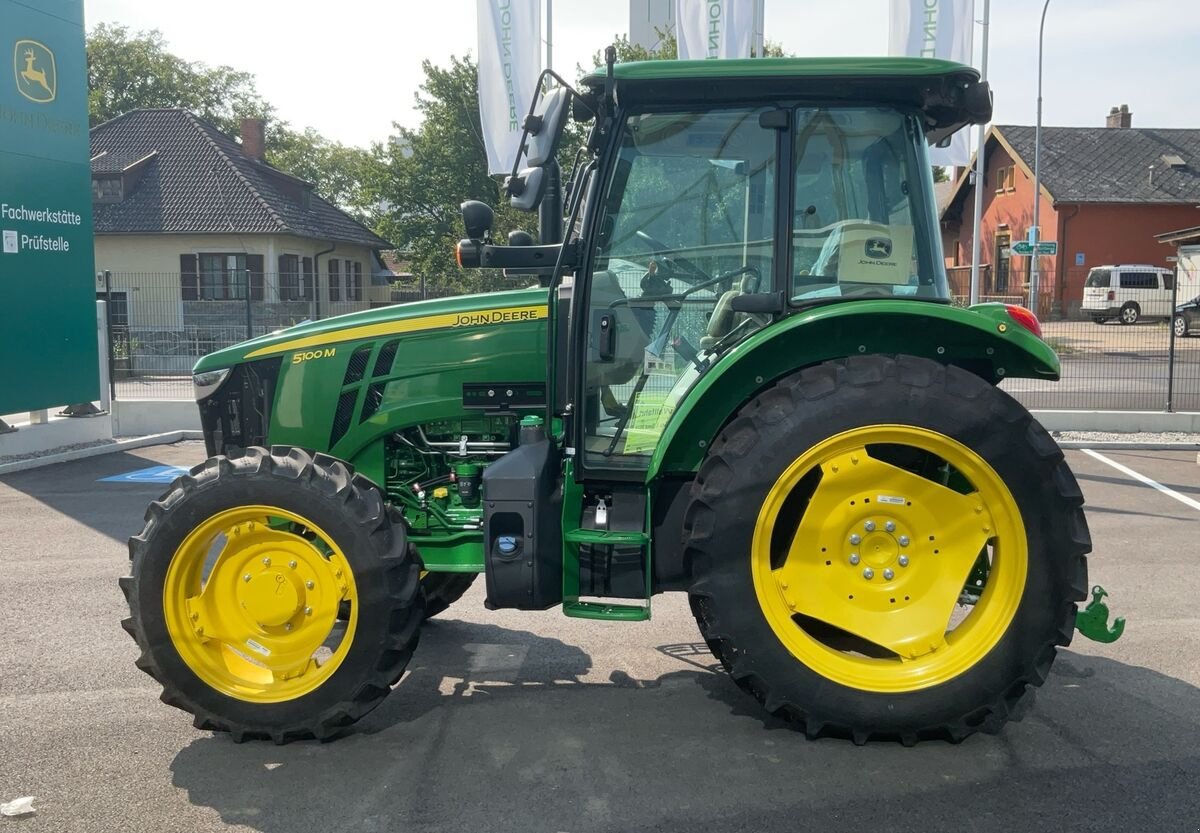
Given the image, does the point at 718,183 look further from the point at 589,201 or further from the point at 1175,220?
the point at 1175,220

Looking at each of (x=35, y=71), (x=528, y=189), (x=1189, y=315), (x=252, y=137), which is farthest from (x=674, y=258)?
(x=252, y=137)

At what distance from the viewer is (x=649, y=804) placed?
3.33m

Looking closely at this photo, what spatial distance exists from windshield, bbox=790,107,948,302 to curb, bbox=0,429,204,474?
27.5 feet

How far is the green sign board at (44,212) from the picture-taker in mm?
10914

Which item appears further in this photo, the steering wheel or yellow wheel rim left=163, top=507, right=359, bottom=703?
the steering wheel

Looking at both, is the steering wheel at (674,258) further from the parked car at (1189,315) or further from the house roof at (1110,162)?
the house roof at (1110,162)

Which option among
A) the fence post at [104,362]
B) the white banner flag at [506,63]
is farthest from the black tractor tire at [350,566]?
the white banner flag at [506,63]

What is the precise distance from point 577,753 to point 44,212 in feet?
33.8

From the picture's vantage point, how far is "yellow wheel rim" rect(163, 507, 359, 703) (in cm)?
376

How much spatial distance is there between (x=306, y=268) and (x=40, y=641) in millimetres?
29629

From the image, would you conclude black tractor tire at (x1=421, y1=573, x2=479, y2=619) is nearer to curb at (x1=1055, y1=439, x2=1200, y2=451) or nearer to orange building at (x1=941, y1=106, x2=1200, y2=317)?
curb at (x1=1055, y1=439, x2=1200, y2=451)

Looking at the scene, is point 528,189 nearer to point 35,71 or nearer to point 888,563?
point 888,563

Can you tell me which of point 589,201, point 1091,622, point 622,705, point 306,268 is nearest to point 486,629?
point 622,705

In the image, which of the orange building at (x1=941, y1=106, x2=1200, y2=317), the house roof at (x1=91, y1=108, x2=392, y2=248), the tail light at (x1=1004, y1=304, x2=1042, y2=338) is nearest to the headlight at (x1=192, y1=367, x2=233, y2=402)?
the tail light at (x1=1004, y1=304, x2=1042, y2=338)
